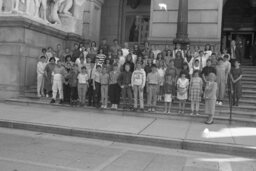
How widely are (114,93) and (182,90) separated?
2.33 m

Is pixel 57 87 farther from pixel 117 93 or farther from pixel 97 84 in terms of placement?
pixel 117 93

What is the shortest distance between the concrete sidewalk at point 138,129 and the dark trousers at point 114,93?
1.55ft

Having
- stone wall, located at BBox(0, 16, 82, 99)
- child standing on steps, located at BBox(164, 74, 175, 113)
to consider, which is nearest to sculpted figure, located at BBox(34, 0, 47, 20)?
stone wall, located at BBox(0, 16, 82, 99)

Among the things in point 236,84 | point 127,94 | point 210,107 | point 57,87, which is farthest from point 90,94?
point 236,84

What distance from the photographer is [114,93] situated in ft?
38.9

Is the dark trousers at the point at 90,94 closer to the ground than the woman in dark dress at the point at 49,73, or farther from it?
closer to the ground

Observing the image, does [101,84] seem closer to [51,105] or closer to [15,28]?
[51,105]

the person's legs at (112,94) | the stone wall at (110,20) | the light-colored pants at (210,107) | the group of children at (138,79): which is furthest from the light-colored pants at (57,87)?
the stone wall at (110,20)

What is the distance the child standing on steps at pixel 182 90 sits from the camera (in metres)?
11.2

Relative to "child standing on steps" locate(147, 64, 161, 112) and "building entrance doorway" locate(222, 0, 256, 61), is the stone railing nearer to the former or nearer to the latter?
"child standing on steps" locate(147, 64, 161, 112)

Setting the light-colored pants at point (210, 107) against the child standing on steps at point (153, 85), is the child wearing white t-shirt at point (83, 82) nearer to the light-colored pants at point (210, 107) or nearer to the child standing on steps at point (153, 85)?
the child standing on steps at point (153, 85)

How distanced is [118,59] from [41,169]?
781cm

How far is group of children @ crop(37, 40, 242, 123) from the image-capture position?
11367mm

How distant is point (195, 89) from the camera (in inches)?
432
